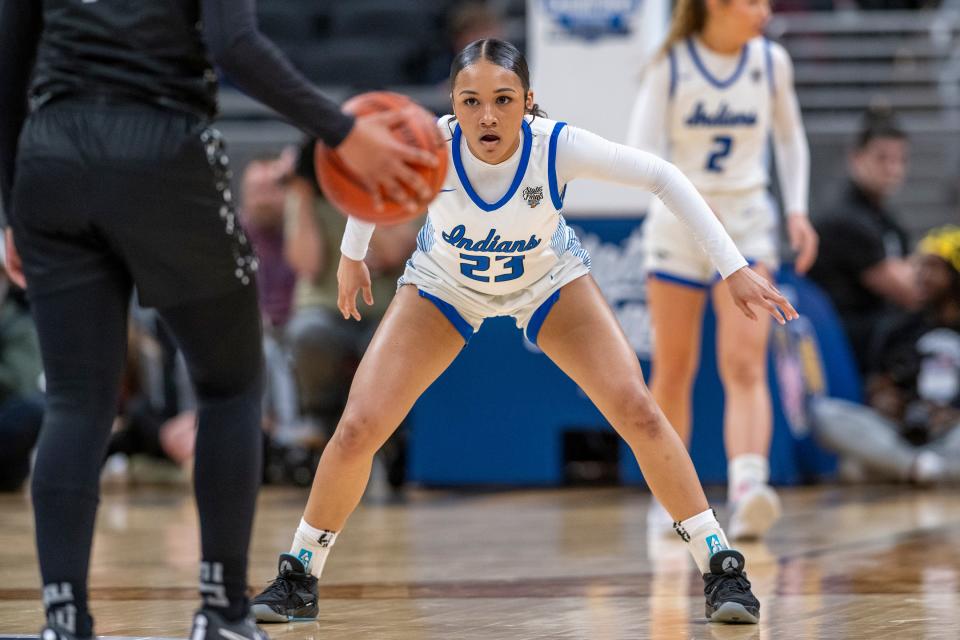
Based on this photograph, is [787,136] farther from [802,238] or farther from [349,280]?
[349,280]

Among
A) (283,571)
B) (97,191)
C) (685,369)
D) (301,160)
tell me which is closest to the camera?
(97,191)

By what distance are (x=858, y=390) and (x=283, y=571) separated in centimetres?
536

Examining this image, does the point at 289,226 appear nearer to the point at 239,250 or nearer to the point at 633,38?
the point at 633,38

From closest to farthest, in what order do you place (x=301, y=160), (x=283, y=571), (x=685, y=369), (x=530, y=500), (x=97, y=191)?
1. (x=97, y=191)
2. (x=283, y=571)
3. (x=685, y=369)
4. (x=530, y=500)
5. (x=301, y=160)

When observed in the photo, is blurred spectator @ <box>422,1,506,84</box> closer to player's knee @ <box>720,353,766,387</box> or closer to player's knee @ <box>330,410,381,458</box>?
player's knee @ <box>720,353,766,387</box>

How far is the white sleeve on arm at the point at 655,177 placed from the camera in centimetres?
387

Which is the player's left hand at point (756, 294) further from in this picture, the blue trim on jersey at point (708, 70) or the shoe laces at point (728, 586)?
the blue trim on jersey at point (708, 70)

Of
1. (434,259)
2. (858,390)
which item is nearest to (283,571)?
(434,259)

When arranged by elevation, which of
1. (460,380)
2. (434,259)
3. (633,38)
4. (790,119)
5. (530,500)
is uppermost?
(633,38)

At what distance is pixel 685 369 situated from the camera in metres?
6.00

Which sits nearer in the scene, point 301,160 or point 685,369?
point 685,369

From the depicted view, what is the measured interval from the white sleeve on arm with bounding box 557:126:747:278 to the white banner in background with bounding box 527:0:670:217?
4.22 metres

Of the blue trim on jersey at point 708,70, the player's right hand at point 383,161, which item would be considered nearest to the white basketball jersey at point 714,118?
the blue trim on jersey at point 708,70

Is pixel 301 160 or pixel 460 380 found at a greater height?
pixel 301 160
